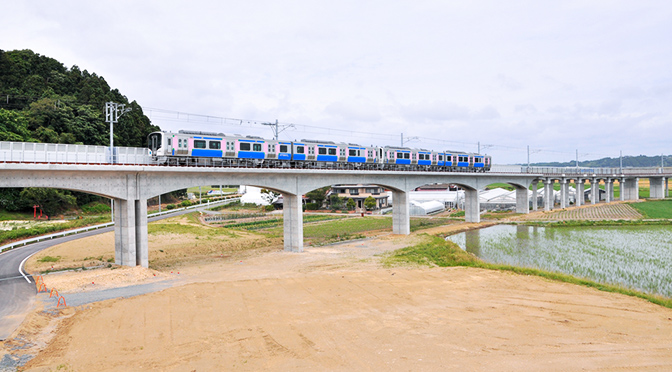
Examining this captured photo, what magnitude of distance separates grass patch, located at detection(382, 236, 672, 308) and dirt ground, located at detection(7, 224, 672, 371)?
110 centimetres

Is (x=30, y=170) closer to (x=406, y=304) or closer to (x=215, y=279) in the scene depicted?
(x=215, y=279)

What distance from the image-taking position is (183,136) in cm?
3275

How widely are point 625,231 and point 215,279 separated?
5004 centimetres

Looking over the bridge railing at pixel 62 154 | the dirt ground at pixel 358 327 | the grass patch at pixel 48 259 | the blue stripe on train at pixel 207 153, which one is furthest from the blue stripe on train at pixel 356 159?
the grass patch at pixel 48 259

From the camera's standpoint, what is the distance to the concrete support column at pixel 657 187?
94.9 m

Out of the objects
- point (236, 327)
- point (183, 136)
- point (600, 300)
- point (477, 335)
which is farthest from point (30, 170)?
point (600, 300)

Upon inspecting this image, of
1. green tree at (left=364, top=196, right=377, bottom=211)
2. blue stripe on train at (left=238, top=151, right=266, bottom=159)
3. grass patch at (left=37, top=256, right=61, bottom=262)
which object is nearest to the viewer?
grass patch at (left=37, top=256, right=61, bottom=262)

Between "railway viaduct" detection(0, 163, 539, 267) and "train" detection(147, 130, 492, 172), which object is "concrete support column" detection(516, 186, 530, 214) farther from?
"railway viaduct" detection(0, 163, 539, 267)

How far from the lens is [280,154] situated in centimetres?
4047

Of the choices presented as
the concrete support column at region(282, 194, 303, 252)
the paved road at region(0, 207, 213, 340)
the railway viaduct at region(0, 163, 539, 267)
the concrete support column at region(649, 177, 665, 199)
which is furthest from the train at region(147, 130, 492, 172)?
the concrete support column at region(649, 177, 665, 199)

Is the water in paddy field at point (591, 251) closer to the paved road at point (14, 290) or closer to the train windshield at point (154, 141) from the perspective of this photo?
the train windshield at point (154, 141)

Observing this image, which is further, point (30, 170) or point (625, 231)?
point (625, 231)

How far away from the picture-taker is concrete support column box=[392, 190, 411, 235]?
50.1 meters

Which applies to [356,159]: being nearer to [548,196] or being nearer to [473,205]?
[473,205]
